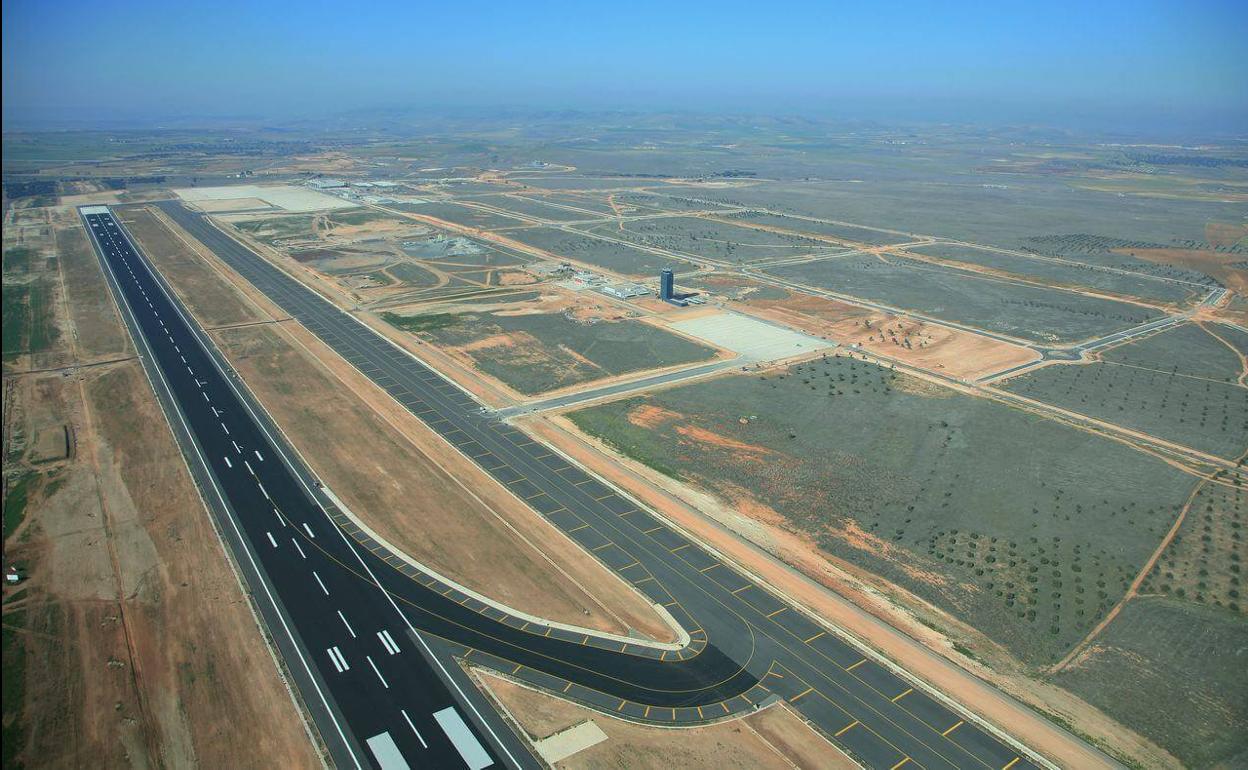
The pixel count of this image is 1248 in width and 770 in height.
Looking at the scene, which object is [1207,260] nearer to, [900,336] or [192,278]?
[900,336]

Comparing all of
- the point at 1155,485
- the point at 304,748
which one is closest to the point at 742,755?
the point at 304,748

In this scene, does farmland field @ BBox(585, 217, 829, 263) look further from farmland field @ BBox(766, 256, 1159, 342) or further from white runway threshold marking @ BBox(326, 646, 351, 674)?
white runway threshold marking @ BBox(326, 646, 351, 674)

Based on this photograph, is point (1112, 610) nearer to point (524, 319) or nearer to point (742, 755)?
point (742, 755)

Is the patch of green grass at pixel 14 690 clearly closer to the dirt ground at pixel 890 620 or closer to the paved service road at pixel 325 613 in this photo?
the paved service road at pixel 325 613

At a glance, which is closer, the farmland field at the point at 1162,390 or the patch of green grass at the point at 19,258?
the farmland field at the point at 1162,390

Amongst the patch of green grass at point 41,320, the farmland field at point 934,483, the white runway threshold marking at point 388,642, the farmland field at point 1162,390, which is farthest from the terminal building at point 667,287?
the patch of green grass at point 41,320

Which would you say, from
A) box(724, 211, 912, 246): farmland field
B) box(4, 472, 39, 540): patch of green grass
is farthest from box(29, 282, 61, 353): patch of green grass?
box(724, 211, 912, 246): farmland field

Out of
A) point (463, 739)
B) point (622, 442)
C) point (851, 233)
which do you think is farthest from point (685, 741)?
point (851, 233)
